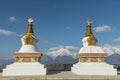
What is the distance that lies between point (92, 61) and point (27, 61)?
8136mm

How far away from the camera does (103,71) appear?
98.6 feet

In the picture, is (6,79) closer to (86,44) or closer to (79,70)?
(79,70)

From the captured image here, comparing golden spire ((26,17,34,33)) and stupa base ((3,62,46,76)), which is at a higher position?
golden spire ((26,17,34,33))

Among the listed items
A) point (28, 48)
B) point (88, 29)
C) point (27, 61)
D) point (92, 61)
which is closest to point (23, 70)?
point (27, 61)

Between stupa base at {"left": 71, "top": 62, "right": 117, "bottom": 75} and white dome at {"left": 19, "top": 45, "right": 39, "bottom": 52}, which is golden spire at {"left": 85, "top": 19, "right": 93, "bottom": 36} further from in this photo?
white dome at {"left": 19, "top": 45, "right": 39, "bottom": 52}

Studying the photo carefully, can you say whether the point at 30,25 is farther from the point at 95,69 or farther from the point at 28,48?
the point at 95,69

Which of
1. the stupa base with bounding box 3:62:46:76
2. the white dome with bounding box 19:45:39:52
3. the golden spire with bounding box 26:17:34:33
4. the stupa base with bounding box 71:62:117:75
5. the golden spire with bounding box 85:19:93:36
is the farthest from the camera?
the golden spire with bounding box 85:19:93:36

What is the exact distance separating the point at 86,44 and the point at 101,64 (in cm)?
356

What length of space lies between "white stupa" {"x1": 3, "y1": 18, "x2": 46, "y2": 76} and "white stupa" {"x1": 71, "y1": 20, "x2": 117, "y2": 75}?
5.01 meters

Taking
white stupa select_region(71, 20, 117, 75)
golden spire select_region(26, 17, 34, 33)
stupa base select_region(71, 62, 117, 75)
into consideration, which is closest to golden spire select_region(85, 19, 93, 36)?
white stupa select_region(71, 20, 117, 75)

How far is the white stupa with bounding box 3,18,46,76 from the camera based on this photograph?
29.4 meters

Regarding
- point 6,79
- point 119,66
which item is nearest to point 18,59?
point 6,79

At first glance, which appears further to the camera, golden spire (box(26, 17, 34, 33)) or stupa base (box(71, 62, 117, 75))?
golden spire (box(26, 17, 34, 33))

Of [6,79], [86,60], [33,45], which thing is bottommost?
[6,79]
